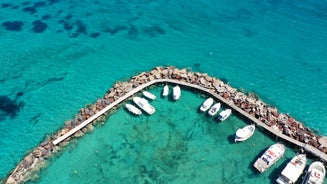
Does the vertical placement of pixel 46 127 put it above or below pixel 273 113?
below

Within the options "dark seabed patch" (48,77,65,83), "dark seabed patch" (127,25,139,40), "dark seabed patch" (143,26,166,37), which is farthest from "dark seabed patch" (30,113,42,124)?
"dark seabed patch" (143,26,166,37)

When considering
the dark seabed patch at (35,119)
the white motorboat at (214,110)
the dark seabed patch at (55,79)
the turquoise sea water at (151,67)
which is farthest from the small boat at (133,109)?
the dark seabed patch at (55,79)

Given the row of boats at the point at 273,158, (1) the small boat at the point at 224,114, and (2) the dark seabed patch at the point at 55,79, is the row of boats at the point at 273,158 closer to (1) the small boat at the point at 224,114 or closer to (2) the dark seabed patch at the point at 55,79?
(1) the small boat at the point at 224,114

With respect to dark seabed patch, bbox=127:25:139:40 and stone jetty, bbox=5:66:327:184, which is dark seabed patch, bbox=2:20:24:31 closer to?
dark seabed patch, bbox=127:25:139:40

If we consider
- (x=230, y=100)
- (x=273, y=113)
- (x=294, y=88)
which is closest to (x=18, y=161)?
(x=230, y=100)

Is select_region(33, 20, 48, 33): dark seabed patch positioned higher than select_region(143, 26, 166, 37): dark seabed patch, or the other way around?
select_region(143, 26, 166, 37): dark seabed patch

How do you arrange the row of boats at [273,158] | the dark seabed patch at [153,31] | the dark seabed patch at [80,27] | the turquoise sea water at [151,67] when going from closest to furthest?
the row of boats at [273,158] → the turquoise sea water at [151,67] → the dark seabed patch at [153,31] → the dark seabed patch at [80,27]

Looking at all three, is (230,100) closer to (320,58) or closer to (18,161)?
(320,58)
